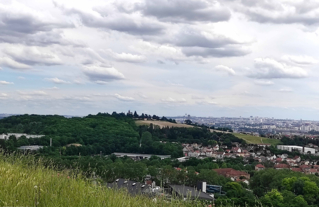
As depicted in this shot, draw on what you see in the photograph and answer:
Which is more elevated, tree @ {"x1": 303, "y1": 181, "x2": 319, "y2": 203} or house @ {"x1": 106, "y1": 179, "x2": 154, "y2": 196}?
house @ {"x1": 106, "y1": 179, "x2": 154, "y2": 196}

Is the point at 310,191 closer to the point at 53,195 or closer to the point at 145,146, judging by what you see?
the point at 53,195

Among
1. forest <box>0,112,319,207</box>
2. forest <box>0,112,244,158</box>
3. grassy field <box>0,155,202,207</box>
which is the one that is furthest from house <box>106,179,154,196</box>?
forest <box>0,112,244,158</box>

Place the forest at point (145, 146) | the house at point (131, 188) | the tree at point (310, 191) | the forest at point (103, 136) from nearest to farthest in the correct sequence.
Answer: the house at point (131, 188) → the tree at point (310, 191) → the forest at point (145, 146) → the forest at point (103, 136)

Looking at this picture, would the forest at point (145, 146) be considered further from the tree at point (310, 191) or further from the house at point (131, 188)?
the house at point (131, 188)

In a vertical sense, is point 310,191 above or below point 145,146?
above

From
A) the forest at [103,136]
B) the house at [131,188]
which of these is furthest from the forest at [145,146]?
the house at [131,188]

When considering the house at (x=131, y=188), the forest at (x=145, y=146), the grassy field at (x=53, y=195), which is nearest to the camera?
the grassy field at (x=53, y=195)

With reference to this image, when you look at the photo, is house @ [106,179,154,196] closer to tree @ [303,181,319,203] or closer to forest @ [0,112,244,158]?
tree @ [303,181,319,203]

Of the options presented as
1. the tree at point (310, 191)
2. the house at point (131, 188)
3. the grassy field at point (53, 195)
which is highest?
the grassy field at point (53, 195)

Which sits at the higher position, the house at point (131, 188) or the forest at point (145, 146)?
the house at point (131, 188)

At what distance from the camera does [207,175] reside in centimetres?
3444

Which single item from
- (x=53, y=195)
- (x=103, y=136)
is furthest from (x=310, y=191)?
(x=103, y=136)

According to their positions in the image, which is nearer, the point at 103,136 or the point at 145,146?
the point at 145,146

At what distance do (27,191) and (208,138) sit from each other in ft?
326
